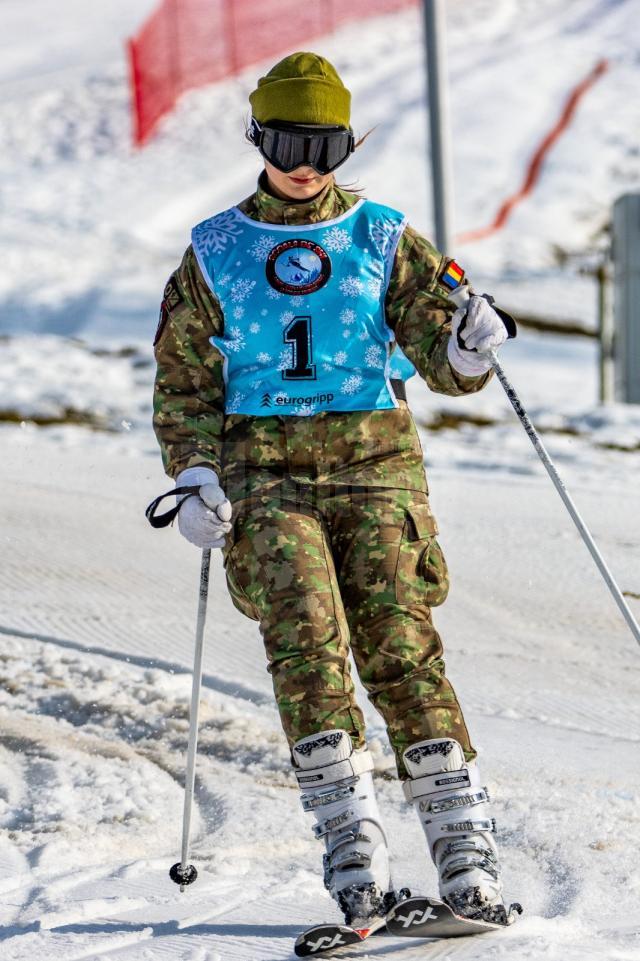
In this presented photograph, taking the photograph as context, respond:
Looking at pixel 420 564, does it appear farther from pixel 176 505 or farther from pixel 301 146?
pixel 301 146

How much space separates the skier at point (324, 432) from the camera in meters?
2.82

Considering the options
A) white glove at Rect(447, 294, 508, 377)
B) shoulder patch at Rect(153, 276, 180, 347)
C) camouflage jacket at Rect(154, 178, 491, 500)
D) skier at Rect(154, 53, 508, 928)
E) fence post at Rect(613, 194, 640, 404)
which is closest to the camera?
skier at Rect(154, 53, 508, 928)

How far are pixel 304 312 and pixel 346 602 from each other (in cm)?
66

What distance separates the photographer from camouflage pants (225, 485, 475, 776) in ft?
9.27

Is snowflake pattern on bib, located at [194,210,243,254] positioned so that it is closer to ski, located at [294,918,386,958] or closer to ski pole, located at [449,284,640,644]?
ski pole, located at [449,284,640,644]

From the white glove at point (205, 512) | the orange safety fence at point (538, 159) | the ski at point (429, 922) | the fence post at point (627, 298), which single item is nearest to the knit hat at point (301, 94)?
the white glove at point (205, 512)

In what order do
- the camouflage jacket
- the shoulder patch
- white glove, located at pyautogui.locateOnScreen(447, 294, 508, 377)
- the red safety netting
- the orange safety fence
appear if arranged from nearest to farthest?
white glove, located at pyautogui.locateOnScreen(447, 294, 508, 377) → the camouflage jacket → the shoulder patch → the orange safety fence → the red safety netting

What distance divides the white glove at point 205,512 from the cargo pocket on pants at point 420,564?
0.40m

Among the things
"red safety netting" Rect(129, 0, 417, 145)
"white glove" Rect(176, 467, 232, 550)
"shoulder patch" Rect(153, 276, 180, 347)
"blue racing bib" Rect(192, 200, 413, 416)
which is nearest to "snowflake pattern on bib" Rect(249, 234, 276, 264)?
"blue racing bib" Rect(192, 200, 413, 416)

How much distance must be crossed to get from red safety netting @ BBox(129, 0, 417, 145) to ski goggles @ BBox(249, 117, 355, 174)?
1769 centimetres

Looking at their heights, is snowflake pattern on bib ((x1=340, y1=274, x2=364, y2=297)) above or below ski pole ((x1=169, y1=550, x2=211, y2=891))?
above

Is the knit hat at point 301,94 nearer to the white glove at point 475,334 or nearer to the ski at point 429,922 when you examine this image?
the white glove at point 475,334

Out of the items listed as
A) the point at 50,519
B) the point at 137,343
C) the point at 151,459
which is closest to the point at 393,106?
the point at 137,343

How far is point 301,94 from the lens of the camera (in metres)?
3.05
